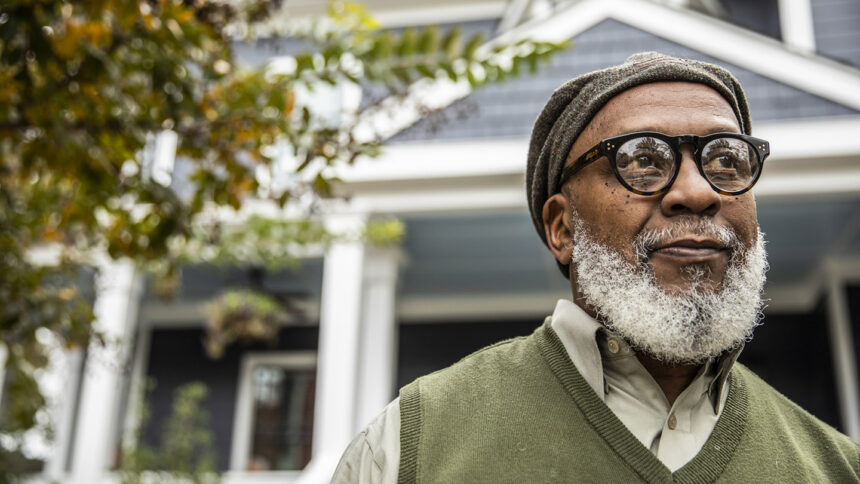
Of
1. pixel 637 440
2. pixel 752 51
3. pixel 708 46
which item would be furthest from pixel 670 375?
pixel 752 51

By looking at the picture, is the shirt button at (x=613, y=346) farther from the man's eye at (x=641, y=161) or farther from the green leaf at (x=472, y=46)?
the green leaf at (x=472, y=46)

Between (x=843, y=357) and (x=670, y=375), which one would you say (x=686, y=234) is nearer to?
(x=670, y=375)

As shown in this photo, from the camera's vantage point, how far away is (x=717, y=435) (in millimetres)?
1364

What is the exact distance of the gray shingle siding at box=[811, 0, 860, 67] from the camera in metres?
7.51

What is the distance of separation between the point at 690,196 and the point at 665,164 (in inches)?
3.1

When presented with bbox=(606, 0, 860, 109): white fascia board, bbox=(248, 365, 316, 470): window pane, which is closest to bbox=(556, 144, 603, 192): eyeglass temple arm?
bbox=(606, 0, 860, 109): white fascia board

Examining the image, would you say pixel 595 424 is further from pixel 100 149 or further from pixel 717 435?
pixel 100 149

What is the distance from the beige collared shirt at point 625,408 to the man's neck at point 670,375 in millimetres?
24

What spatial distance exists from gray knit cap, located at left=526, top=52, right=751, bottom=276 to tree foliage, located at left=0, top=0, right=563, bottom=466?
930 millimetres

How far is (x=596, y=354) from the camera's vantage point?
4.72ft

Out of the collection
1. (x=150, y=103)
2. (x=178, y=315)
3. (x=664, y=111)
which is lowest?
(x=664, y=111)

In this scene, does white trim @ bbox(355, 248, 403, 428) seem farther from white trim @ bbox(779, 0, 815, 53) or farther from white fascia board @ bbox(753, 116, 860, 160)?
white trim @ bbox(779, 0, 815, 53)

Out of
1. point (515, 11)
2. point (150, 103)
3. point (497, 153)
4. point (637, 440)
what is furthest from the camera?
point (515, 11)

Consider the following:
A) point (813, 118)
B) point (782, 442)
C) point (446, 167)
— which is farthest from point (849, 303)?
point (782, 442)
